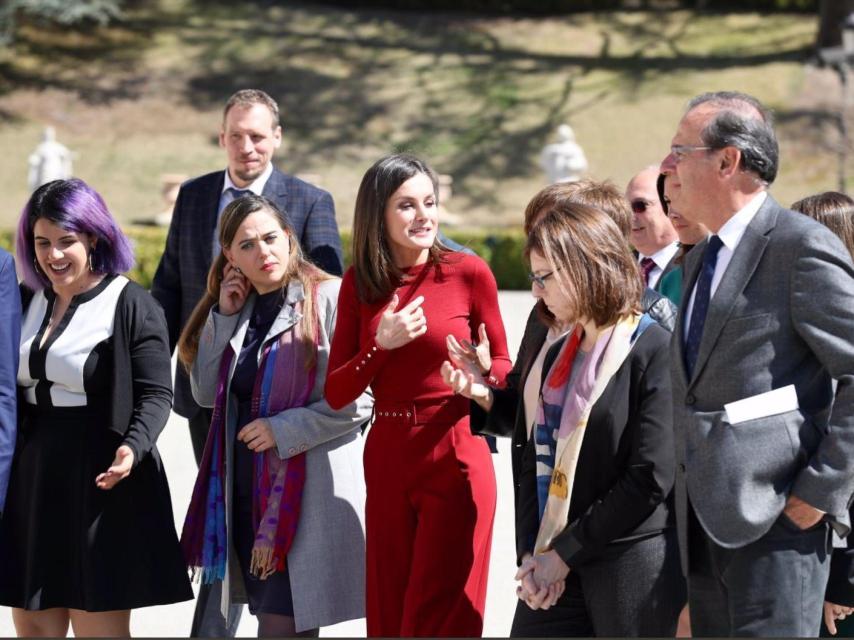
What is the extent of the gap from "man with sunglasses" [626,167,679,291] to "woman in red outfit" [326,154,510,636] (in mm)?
789

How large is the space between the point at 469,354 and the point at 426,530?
565 millimetres

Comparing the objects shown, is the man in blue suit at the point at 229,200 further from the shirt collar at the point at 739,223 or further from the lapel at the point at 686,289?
the shirt collar at the point at 739,223

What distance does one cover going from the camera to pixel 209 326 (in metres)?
4.42

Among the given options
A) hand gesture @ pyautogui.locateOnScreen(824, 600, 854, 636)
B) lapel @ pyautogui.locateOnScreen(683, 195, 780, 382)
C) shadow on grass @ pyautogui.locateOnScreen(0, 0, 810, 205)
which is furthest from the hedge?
lapel @ pyautogui.locateOnScreen(683, 195, 780, 382)

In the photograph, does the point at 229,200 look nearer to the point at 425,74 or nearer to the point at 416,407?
the point at 416,407

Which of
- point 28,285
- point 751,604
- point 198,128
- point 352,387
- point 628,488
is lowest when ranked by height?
point 751,604

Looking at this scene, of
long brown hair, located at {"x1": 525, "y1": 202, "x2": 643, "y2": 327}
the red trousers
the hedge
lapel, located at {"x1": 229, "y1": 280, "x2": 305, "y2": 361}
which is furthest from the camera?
the hedge

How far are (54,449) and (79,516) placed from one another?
23 centimetres

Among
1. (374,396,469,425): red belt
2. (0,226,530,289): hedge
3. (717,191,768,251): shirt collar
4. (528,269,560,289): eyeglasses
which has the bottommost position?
(374,396,469,425): red belt

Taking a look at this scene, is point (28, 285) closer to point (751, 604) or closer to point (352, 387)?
point (352, 387)

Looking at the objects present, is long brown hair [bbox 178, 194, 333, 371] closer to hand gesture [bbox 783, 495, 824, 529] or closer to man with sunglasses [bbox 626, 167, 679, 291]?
man with sunglasses [bbox 626, 167, 679, 291]

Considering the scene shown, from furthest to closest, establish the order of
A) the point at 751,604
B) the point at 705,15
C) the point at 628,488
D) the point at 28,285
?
the point at 705,15 < the point at 28,285 < the point at 628,488 < the point at 751,604

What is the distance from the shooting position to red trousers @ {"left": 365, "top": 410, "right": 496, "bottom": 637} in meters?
3.88

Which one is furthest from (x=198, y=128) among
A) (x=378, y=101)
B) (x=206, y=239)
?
(x=206, y=239)
